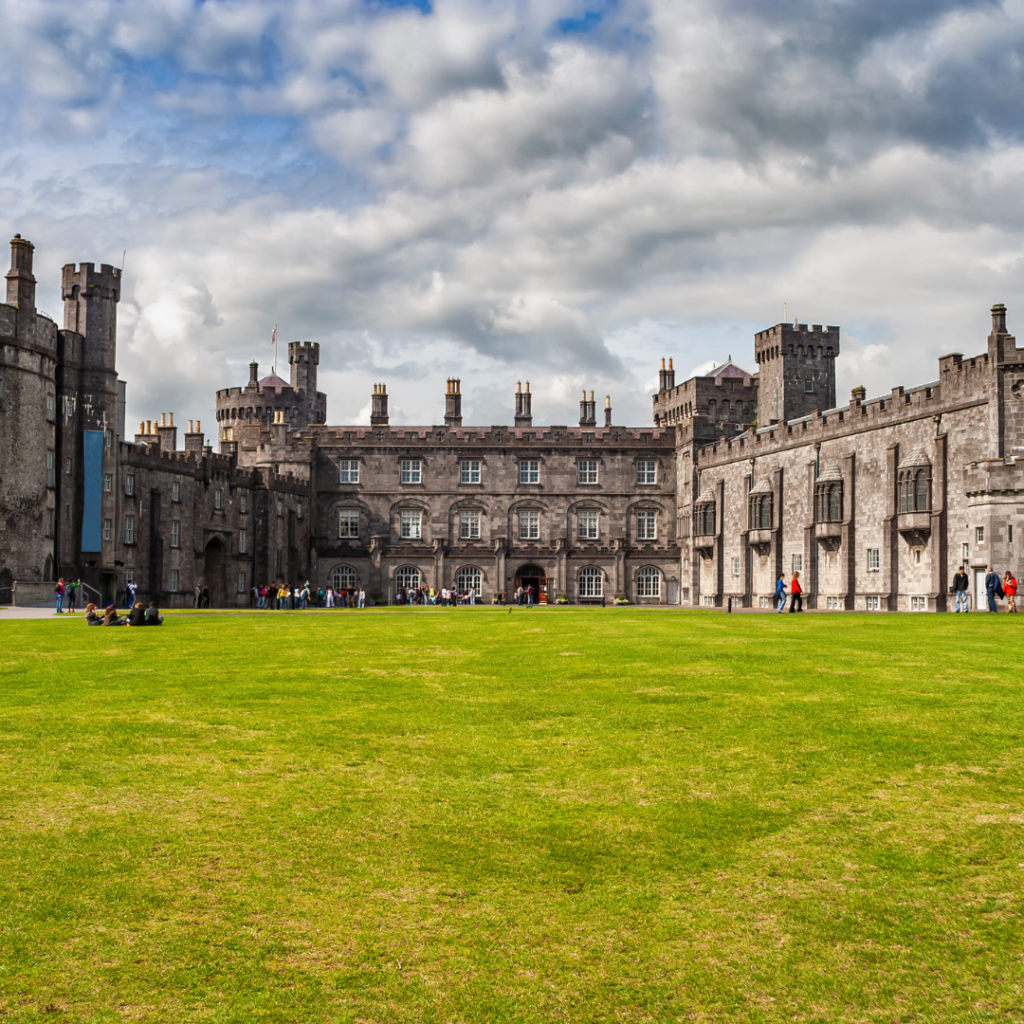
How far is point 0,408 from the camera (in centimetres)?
4538

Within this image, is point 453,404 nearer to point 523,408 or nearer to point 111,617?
point 523,408

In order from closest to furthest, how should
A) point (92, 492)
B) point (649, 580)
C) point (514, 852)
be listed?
point (514, 852)
point (92, 492)
point (649, 580)

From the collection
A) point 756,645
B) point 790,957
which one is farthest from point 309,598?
point 790,957

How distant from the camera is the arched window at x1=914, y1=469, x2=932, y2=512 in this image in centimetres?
4681

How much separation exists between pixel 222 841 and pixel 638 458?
65873 mm

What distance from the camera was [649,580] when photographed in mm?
71250

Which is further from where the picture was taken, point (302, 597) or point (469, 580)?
point (469, 580)

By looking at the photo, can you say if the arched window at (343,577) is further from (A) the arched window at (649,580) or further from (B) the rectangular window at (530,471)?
(A) the arched window at (649,580)

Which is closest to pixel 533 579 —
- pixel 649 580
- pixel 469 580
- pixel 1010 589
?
pixel 469 580

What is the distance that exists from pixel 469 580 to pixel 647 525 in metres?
12.4

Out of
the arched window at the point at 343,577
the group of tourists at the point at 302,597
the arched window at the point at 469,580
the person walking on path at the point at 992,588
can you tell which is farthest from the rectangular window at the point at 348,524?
the person walking on path at the point at 992,588

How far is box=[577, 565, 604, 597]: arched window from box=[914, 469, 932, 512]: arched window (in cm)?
2727

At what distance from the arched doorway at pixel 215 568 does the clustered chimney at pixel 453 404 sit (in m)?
18.9

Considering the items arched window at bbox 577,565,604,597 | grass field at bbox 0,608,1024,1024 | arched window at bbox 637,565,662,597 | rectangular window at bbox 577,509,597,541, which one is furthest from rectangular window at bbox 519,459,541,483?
grass field at bbox 0,608,1024,1024
